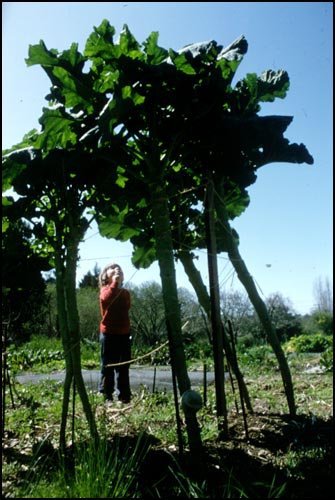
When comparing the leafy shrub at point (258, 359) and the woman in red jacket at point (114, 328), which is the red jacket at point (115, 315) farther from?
the leafy shrub at point (258, 359)

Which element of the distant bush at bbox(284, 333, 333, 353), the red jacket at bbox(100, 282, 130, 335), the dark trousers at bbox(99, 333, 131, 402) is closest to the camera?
the dark trousers at bbox(99, 333, 131, 402)

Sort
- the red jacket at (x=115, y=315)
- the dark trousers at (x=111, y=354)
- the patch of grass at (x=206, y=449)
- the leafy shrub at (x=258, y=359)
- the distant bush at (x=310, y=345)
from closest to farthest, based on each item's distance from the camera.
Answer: the patch of grass at (x=206, y=449) → the dark trousers at (x=111, y=354) → the red jacket at (x=115, y=315) → the leafy shrub at (x=258, y=359) → the distant bush at (x=310, y=345)

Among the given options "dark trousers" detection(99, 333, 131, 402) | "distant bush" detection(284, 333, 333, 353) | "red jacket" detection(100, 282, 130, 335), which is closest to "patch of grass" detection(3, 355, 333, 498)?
"dark trousers" detection(99, 333, 131, 402)

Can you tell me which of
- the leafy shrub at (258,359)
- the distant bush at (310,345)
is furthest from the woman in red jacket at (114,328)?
the distant bush at (310,345)

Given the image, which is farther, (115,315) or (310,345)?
(310,345)

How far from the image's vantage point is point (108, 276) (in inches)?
248

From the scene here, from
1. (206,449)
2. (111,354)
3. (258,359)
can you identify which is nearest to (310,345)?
(258,359)

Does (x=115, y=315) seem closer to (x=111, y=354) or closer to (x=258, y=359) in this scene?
(x=111, y=354)

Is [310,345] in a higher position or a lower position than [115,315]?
lower

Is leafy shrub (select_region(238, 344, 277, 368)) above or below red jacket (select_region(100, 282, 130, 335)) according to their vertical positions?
below

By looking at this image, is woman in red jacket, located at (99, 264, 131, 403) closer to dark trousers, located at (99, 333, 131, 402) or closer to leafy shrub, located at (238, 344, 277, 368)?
dark trousers, located at (99, 333, 131, 402)

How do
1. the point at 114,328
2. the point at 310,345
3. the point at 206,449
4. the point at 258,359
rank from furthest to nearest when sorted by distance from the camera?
the point at 310,345
the point at 258,359
the point at 114,328
the point at 206,449

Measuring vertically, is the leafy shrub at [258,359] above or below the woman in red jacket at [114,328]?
below

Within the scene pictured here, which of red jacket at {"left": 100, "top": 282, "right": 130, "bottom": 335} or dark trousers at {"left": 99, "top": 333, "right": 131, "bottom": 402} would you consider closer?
dark trousers at {"left": 99, "top": 333, "right": 131, "bottom": 402}
